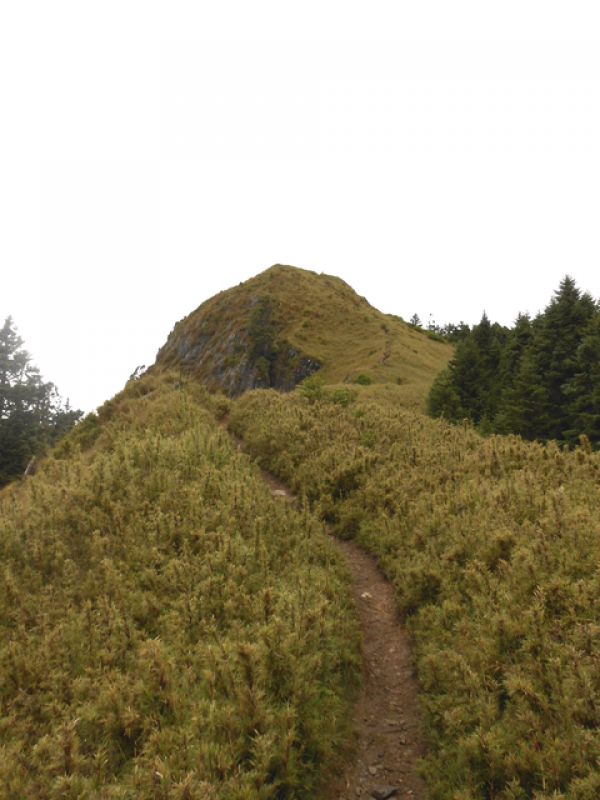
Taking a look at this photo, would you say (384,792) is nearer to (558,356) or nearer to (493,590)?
(493,590)

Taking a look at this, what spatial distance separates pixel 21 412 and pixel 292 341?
34.6 meters

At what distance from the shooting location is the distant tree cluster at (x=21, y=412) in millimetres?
49656

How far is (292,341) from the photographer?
228 feet

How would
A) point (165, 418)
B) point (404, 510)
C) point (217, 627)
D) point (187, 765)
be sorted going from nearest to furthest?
point (187, 765) → point (217, 627) → point (404, 510) → point (165, 418)

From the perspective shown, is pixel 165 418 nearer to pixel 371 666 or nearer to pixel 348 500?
pixel 348 500

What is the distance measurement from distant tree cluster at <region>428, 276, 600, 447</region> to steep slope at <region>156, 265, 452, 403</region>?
12.3 m

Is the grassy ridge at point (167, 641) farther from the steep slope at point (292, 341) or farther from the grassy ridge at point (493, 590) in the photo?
the steep slope at point (292, 341)

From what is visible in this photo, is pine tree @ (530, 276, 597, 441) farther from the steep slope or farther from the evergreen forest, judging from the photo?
the steep slope

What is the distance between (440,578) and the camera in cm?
910

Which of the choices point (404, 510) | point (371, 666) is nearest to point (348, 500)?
point (404, 510)

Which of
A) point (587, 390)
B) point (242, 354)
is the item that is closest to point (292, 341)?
point (242, 354)

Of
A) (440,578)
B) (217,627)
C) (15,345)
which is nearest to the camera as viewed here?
(217,627)

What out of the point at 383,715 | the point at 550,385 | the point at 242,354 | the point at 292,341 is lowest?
the point at 383,715

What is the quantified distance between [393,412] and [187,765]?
1855 cm
